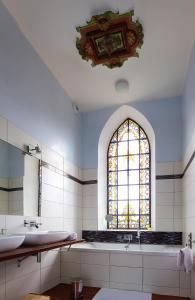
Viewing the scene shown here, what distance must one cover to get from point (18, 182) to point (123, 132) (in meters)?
2.36

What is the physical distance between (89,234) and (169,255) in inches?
60.1

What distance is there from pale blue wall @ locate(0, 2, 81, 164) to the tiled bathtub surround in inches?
48.1

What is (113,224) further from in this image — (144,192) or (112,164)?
(112,164)

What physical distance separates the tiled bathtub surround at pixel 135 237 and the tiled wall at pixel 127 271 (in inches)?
32.5

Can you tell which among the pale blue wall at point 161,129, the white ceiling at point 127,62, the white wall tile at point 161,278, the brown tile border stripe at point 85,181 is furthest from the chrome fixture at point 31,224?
the white ceiling at point 127,62

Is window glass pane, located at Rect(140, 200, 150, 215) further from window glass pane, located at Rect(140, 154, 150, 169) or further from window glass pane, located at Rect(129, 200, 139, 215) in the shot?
window glass pane, located at Rect(140, 154, 150, 169)

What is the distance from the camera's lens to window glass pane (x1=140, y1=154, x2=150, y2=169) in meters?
4.44

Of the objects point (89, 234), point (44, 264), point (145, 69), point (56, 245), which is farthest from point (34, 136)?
point (89, 234)

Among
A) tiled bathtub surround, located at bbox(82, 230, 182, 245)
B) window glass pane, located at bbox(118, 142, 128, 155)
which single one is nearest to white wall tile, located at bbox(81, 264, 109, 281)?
tiled bathtub surround, located at bbox(82, 230, 182, 245)

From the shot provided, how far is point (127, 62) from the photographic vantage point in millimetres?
3432

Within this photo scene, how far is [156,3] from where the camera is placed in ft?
8.46

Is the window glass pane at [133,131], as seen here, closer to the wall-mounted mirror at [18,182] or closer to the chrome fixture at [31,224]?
the wall-mounted mirror at [18,182]

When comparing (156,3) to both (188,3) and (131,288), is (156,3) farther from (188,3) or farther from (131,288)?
(131,288)

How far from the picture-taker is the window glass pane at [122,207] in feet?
14.4
